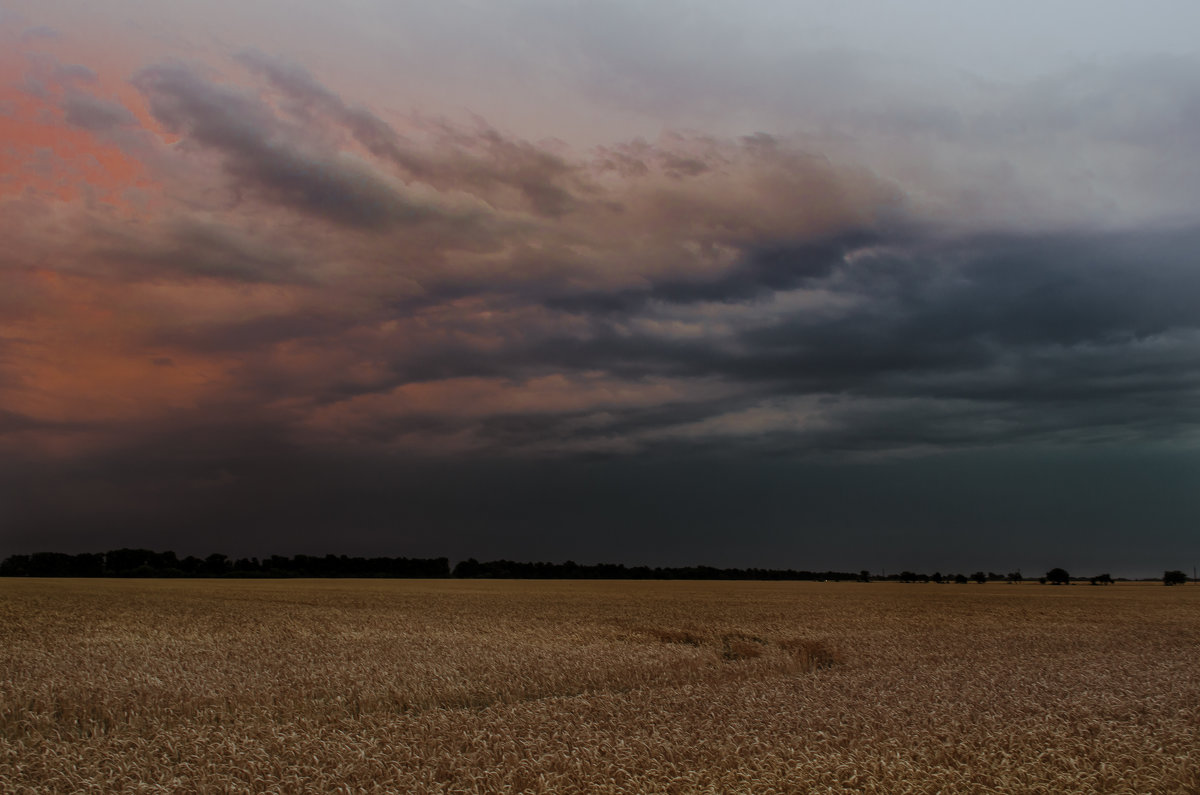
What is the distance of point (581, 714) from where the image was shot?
11.9 metres

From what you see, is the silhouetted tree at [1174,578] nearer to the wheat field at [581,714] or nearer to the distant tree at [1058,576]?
the distant tree at [1058,576]

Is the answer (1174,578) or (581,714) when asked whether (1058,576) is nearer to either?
(1174,578)

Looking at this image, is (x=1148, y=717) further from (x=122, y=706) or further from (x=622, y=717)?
(x=122, y=706)

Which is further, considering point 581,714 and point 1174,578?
point 1174,578

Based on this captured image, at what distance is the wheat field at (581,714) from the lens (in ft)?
28.5

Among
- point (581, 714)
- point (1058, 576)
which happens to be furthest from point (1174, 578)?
point (581, 714)

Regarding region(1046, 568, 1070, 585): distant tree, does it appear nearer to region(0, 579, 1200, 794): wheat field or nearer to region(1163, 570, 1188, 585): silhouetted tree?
region(1163, 570, 1188, 585): silhouetted tree

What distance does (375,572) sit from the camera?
149m

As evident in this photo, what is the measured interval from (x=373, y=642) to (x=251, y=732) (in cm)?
1232

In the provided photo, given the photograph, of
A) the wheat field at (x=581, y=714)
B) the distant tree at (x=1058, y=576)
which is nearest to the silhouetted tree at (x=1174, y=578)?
the distant tree at (x=1058, y=576)

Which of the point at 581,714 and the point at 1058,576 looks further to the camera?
the point at 1058,576

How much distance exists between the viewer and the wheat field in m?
8.68

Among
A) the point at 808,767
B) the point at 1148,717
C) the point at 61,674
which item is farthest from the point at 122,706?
the point at 1148,717

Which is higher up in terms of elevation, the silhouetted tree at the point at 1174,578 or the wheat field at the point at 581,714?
the wheat field at the point at 581,714
